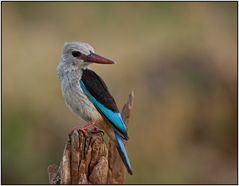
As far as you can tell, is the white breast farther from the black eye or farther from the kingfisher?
the black eye

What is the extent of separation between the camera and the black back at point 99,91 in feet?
18.1

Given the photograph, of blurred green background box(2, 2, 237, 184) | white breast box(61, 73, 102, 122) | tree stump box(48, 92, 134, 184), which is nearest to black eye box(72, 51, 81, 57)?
white breast box(61, 73, 102, 122)

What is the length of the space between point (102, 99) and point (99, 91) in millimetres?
76

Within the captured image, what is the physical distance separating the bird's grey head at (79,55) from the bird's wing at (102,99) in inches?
4.3

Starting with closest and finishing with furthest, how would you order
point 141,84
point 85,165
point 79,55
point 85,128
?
1. point 85,165
2. point 85,128
3. point 79,55
4. point 141,84

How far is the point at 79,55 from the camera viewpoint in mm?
5699

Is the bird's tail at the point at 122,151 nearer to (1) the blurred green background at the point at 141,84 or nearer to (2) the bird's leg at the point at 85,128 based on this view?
(2) the bird's leg at the point at 85,128

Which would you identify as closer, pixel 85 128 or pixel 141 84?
pixel 85 128

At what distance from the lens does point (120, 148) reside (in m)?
5.44

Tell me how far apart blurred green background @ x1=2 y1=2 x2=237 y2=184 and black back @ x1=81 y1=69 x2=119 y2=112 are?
11.9ft

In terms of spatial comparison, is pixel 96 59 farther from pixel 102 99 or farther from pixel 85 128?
pixel 85 128

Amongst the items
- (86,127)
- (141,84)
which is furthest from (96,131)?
(141,84)

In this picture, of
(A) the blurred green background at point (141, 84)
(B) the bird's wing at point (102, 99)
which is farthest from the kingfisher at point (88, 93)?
(A) the blurred green background at point (141, 84)

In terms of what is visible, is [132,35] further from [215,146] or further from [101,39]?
[215,146]
